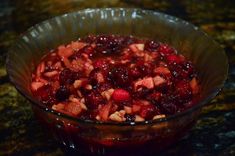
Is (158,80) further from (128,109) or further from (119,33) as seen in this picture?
(119,33)

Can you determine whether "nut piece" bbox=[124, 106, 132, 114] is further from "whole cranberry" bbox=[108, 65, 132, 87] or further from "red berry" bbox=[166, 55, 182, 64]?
"red berry" bbox=[166, 55, 182, 64]

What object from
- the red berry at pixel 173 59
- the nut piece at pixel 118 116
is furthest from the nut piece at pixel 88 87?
the red berry at pixel 173 59

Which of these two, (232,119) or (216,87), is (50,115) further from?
(232,119)

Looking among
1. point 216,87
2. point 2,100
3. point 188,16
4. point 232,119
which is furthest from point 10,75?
point 188,16

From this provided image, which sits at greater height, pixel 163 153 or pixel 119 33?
pixel 119 33

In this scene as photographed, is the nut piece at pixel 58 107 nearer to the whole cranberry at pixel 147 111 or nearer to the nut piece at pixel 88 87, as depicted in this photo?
the nut piece at pixel 88 87

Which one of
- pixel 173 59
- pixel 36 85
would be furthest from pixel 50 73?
pixel 173 59

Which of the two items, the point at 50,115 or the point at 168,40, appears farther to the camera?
the point at 168,40
